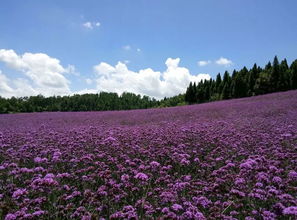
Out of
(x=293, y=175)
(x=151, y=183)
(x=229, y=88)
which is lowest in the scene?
(x=151, y=183)

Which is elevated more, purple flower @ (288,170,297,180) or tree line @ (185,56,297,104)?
tree line @ (185,56,297,104)

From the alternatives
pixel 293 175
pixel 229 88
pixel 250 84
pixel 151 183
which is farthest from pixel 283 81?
pixel 151 183

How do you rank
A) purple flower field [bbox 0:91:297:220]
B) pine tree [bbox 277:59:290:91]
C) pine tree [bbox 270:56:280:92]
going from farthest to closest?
pine tree [bbox 270:56:280:92]
pine tree [bbox 277:59:290:91]
purple flower field [bbox 0:91:297:220]

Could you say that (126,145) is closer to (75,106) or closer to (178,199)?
(178,199)

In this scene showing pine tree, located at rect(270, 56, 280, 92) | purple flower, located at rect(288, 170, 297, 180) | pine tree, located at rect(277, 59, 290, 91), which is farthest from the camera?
pine tree, located at rect(270, 56, 280, 92)

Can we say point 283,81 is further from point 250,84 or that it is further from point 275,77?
point 250,84

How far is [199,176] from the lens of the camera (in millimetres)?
4809

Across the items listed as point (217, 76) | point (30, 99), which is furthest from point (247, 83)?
point (30, 99)

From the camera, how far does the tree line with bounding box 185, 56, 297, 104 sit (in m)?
42.5

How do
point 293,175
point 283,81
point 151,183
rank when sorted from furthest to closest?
1. point 283,81
2. point 151,183
3. point 293,175

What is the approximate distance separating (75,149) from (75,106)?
96.8 meters

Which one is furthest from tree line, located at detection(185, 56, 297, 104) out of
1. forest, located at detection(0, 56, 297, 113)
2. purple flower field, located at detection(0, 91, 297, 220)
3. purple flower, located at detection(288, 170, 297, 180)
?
purple flower, located at detection(288, 170, 297, 180)

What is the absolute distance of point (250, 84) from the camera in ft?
156

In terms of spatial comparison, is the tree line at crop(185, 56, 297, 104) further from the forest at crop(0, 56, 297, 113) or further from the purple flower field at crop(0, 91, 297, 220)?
the purple flower field at crop(0, 91, 297, 220)
